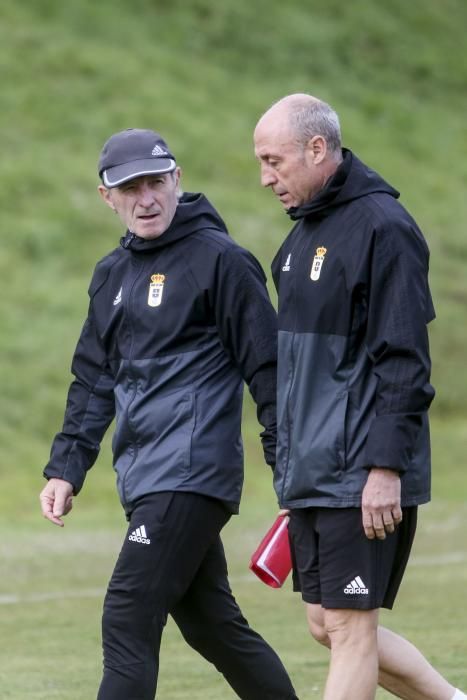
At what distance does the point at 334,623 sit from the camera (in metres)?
5.80

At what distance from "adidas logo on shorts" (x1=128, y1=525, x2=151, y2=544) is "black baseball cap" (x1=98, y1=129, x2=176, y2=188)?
4.14 ft

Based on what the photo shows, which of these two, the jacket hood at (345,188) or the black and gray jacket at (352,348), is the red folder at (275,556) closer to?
the black and gray jacket at (352,348)

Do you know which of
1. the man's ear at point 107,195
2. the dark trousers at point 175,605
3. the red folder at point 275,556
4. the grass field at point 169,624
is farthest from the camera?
the grass field at point 169,624

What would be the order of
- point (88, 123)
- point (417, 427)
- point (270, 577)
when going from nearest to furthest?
1. point (417, 427)
2. point (270, 577)
3. point (88, 123)

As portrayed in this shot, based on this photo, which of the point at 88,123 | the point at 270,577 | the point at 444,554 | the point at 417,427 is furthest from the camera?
the point at 88,123

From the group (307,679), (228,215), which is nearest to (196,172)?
(228,215)

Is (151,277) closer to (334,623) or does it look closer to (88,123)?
(334,623)

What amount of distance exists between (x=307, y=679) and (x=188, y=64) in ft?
81.7

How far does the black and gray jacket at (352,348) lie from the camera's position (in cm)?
559

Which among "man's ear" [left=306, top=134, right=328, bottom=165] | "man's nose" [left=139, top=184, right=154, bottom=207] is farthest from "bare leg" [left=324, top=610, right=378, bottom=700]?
"man's nose" [left=139, top=184, right=154, bottom=207]

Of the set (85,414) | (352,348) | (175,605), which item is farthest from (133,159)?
(175,605)

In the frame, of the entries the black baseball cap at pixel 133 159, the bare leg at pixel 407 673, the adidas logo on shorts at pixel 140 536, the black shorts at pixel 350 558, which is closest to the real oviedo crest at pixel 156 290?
the black baseball cap at pixel 133 159

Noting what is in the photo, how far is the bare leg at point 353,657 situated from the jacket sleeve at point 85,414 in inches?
55.6

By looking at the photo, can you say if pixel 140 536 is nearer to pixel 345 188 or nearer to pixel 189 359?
pixel 189 359
